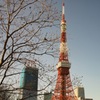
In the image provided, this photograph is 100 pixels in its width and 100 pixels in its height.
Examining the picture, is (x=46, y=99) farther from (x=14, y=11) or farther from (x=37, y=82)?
(x=14, y=11)

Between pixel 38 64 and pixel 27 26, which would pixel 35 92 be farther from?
pixel 27 26

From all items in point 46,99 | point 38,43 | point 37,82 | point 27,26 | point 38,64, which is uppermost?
point 27,26

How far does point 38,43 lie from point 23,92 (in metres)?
1.88

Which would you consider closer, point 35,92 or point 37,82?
point 35,92

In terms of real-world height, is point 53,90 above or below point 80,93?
below

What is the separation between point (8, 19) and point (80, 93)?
15405cm

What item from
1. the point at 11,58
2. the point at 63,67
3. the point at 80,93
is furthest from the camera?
the point at 80,93

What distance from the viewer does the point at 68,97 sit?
1953 inches

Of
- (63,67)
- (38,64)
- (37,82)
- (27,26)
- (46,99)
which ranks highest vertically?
(63,67)

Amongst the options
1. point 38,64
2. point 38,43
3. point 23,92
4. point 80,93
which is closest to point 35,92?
point 23,92

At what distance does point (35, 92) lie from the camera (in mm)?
8188

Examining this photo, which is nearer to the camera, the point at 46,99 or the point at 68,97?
the point at 46,99

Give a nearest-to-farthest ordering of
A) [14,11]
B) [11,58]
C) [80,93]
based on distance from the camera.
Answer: [11,58], [14,11], [80,93]

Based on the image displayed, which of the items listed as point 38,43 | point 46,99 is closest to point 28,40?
point 38,43
